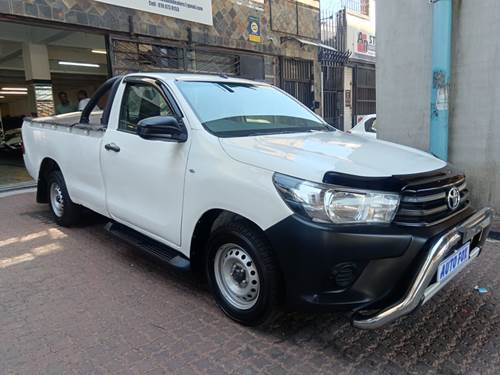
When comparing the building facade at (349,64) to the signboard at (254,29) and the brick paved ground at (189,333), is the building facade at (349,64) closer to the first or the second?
the signboard at (254,29)

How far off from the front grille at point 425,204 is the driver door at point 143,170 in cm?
159

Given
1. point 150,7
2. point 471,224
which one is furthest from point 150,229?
point 150,7

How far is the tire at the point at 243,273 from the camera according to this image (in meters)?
2.56

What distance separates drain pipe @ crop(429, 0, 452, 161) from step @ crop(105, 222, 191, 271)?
3756 millimetres

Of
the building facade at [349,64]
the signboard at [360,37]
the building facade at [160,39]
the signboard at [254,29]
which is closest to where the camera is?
the building facade at [160,39]

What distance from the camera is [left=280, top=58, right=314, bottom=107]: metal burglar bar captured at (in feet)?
45.1

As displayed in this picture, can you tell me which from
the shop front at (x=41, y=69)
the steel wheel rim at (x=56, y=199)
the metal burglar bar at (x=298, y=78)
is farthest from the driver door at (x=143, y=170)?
the metal burglar bar at (x=298, y=78)

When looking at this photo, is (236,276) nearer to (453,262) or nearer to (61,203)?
(453,262)

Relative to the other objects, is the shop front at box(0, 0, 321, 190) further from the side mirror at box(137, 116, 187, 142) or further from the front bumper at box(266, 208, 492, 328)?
the front bumper at box(266, 208, 492, 328)

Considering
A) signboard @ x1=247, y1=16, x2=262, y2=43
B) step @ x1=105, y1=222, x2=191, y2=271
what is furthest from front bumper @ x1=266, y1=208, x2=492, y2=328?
signboard @ x1=247, y1=16, x2=262, y2=43

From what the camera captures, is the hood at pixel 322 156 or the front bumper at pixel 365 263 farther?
the hood at pixel 322 156

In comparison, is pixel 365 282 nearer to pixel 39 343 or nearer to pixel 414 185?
pixel 414 185

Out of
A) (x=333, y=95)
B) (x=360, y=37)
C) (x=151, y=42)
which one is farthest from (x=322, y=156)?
(x=360, y=37)

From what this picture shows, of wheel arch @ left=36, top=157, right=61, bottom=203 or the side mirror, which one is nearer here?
the side mirror
